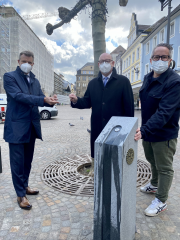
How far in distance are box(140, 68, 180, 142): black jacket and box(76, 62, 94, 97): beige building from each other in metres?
102

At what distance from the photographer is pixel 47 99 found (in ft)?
9.21

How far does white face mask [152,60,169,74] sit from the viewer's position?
257cm

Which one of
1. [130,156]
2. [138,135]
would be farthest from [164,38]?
[130,156]

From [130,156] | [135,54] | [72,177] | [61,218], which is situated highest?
[135,54]

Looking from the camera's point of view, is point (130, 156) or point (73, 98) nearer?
point (130, 156)

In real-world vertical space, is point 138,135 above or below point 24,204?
above

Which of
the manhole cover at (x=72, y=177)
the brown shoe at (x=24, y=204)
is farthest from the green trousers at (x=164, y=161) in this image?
the brown shoe at (x=24, y=204)

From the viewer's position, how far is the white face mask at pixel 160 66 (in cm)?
257

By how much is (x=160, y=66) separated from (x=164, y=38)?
2377cm

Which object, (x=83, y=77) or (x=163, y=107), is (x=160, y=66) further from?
(x=83, y=77)

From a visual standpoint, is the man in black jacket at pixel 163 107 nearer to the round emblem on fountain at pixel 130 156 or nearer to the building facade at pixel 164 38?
the round emblem on fountain at pixel 130 156

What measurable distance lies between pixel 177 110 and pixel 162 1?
27.3 feet

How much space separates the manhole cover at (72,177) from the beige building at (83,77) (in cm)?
9988

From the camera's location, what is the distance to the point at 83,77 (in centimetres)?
10506
